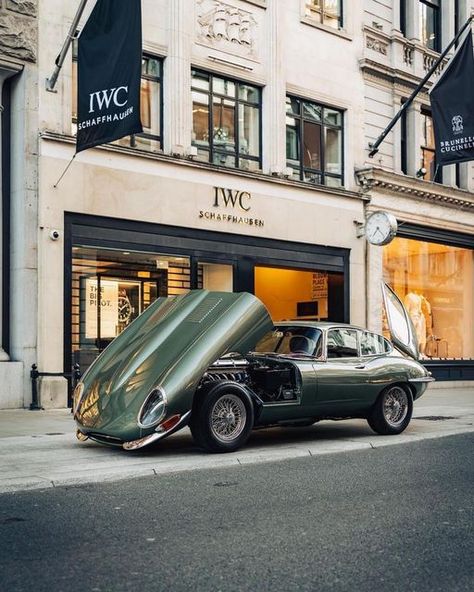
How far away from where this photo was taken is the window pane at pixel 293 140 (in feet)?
68.1

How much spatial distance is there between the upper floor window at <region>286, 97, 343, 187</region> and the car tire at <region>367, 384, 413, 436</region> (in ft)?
32.3

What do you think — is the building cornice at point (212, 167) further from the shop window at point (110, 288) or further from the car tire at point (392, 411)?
the car tire at point (392, 411)

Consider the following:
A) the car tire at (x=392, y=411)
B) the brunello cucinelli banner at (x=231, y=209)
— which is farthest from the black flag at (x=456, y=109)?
the car tire at (x=392, y=411)

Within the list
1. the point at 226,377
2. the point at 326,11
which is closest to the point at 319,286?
the point at 326,11

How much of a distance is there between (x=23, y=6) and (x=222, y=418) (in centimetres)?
971

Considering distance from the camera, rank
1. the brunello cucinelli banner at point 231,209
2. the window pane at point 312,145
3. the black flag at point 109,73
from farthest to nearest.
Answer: the window pane at point 312,145
the brunello cucinelli banner at point 231,209
the black flag at point 109,73

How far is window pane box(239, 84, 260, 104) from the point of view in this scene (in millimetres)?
19828

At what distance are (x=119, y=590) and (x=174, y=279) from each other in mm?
13856

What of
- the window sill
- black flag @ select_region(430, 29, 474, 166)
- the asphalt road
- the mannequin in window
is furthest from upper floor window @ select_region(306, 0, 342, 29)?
the asphalt road

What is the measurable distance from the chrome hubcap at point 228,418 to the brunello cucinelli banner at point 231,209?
893cm

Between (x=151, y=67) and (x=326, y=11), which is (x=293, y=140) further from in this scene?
(x=151, y=67)

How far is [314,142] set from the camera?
2153cm

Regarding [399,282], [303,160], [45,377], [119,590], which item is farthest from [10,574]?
[399,282]

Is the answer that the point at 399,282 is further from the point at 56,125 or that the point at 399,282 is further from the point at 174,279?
the point at 56,125
